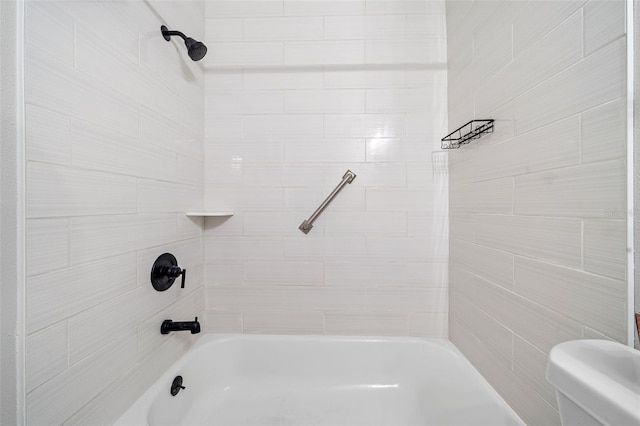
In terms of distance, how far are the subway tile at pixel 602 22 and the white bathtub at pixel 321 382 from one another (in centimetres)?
114

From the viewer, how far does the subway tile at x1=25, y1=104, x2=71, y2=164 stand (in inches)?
23.0

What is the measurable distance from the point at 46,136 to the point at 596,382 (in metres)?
1.16

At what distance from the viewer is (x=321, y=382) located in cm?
135

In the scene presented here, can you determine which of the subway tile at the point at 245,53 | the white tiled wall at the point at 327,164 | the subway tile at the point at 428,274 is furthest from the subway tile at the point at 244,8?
the subway tile at the point at 428,274

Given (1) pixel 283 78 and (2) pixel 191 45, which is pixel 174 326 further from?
(1) pixel 283 78

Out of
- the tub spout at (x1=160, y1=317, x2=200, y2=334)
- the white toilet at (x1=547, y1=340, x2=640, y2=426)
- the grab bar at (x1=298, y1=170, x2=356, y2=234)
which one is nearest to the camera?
the white toilet at (x1=547, y1=340, x2=640, y2=426)

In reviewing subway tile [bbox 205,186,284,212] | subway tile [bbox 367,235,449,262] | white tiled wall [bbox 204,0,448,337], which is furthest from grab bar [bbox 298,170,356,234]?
subway tile [bbox 367,235,449,262]

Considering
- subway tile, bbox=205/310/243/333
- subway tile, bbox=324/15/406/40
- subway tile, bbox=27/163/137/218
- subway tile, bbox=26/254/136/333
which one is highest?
subway tile, bbox=324/15/406/40

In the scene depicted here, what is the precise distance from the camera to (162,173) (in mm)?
1059

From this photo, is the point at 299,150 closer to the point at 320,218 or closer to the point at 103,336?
the point at 320,218

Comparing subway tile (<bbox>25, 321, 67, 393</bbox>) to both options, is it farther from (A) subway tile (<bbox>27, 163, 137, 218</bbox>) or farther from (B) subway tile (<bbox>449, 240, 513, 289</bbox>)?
(B) subway tile (<bbox>449, 240, 513, 289</bbox>)

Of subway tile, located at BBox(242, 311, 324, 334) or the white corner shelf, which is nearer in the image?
the white corner shelf

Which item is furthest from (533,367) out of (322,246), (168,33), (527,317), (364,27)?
(168,33)

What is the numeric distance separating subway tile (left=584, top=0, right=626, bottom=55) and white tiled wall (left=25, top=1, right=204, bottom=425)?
125cm
